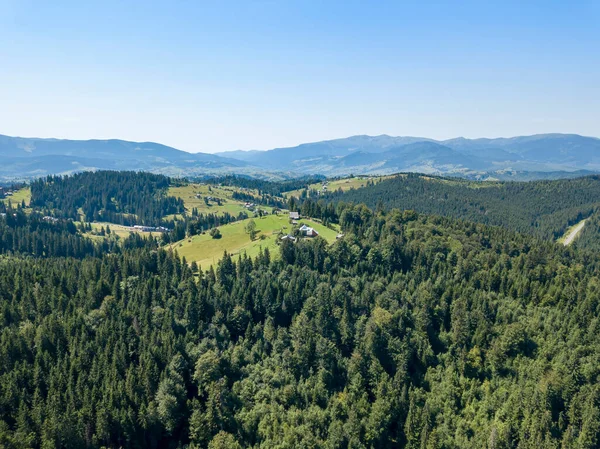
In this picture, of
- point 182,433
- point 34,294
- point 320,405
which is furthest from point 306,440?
point 34,294

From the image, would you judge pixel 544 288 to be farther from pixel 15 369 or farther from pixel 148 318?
pixel 15 369

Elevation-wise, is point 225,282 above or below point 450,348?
above

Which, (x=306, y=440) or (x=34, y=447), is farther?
(x=306, y=440)

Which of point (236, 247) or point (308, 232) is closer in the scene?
point (308, 232)

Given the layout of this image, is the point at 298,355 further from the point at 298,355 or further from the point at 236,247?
the point at 236,247

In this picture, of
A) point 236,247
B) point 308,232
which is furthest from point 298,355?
point 236,247

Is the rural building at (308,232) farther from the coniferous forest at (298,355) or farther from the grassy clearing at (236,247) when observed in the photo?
the coniferous forest at (298,355)
